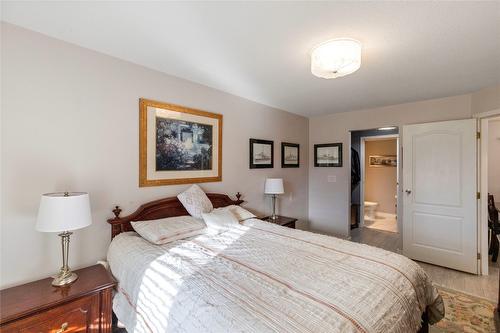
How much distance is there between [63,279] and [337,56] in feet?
8.39

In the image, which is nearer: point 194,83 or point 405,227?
point 194,83

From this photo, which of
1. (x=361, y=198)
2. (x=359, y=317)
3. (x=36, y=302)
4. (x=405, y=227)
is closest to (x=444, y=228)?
(x=405, y=227)

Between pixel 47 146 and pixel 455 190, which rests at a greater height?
pixel 47 146

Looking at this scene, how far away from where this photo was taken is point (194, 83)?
2.76 meters

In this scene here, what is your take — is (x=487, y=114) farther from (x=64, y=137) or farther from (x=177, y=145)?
(x=64, y=137)

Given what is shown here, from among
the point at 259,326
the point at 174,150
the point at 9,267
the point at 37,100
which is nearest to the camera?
the point at 259,326

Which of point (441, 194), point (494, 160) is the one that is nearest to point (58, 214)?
point (441, 194)

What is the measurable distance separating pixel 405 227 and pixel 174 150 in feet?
11.5

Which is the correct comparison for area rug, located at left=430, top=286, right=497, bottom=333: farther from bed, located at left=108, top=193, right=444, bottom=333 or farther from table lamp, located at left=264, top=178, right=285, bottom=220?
table lamp, located at left=264, top=178, right=285, bottom=220

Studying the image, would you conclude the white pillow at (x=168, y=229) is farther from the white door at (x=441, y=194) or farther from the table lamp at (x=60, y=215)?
the white door at (x=441, y=194)

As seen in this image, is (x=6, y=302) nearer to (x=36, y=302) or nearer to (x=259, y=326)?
(x=36, y=302)

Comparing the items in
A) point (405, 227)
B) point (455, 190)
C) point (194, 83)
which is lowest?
point (405, 227)

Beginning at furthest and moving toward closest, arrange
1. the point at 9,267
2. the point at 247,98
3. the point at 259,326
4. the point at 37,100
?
the point at 247,98, the point at 37,100, the point at 9,267, the point at 259,326

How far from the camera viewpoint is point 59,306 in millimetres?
1419
